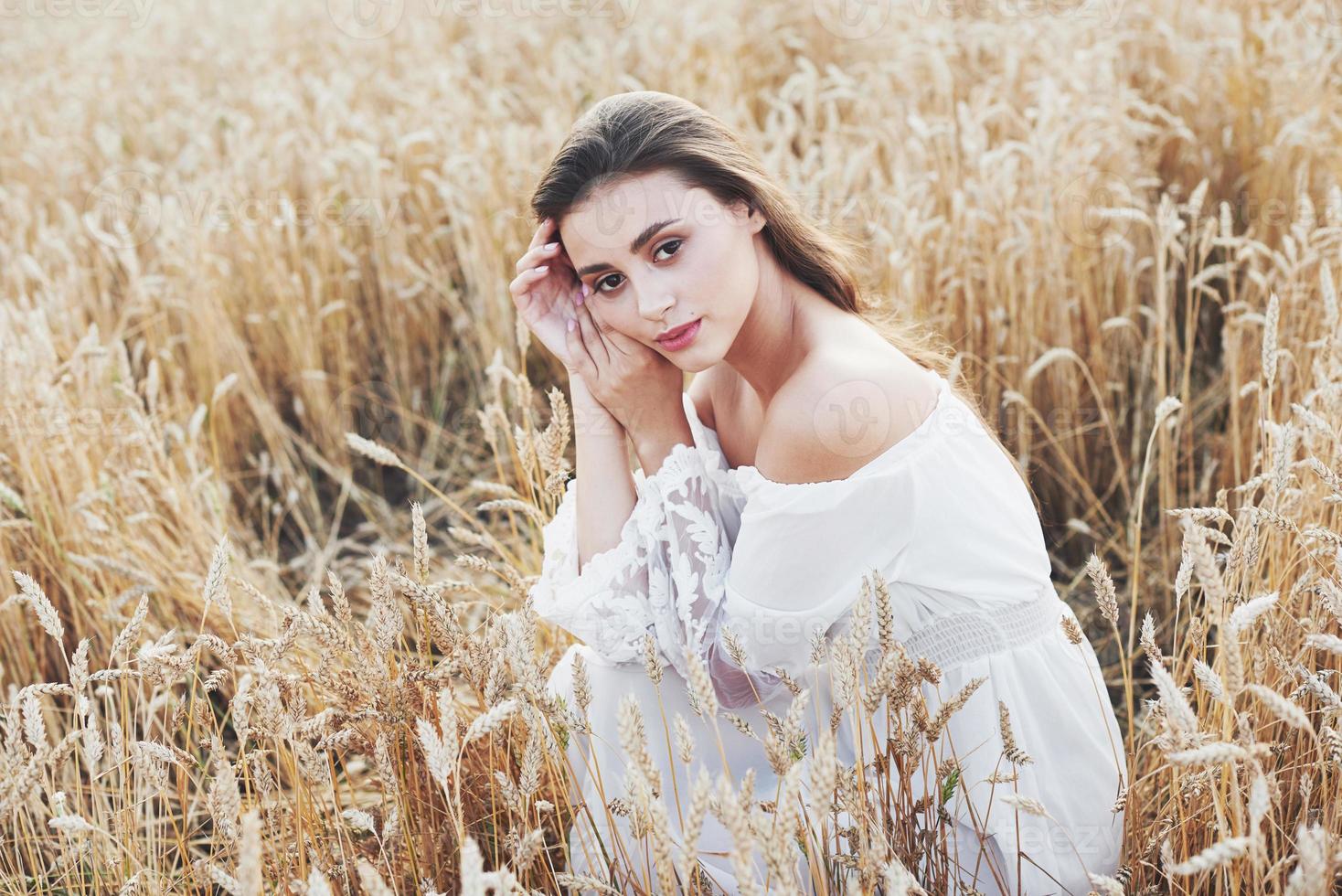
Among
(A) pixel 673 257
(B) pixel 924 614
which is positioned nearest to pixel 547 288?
(A) pixel 673 257

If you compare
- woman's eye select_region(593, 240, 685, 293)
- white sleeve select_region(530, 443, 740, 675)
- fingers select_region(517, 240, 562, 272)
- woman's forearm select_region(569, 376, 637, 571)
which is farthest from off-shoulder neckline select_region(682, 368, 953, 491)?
fingers select_region(517, 240, 562, 272)

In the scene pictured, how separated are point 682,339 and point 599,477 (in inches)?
11.0

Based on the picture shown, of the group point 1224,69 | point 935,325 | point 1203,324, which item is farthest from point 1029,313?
point 1224,69

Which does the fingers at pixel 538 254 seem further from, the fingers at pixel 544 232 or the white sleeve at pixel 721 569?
the white sleeve at pixel 721 569

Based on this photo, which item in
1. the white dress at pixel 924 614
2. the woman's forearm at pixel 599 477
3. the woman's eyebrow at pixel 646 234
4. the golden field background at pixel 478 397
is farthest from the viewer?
the woman's forearm at pixel 599 477

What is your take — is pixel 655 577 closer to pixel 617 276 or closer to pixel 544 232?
pixel 617 276

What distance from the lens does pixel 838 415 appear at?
1470 millimetres

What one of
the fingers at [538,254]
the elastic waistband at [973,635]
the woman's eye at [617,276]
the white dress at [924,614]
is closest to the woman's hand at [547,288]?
the fingers at [538,254]

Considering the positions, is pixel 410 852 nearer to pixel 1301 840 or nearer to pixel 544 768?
pixel 544 768

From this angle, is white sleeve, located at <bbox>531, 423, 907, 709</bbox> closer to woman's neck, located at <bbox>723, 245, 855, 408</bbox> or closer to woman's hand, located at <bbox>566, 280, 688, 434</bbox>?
woman's hand, located at <bbox>566, 280, 688, 434</bbox>

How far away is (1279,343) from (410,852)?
2.08m

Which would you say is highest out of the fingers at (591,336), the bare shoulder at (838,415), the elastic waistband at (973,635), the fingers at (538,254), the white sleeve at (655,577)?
the fingers at (538,254)

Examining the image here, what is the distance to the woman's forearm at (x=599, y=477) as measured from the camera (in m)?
1.71

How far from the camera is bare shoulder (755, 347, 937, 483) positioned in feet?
4.82
